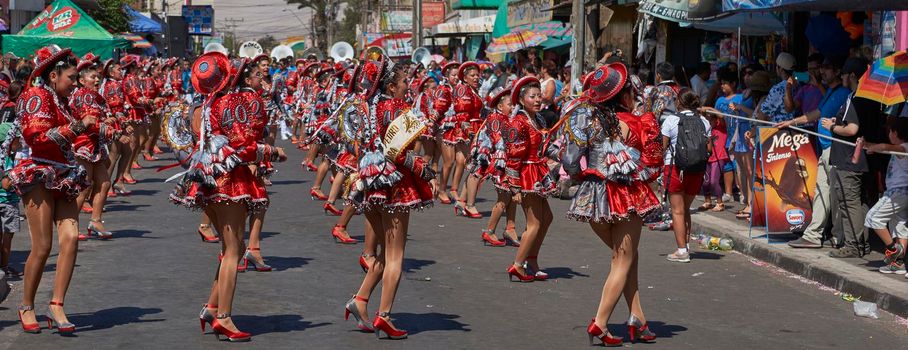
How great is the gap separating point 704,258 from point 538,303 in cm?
333

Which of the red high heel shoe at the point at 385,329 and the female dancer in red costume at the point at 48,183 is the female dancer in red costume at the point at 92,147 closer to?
the female dancer in red costume at the point at 48,183

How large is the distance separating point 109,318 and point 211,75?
6.30 ft

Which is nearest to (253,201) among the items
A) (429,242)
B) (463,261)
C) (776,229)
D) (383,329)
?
(383,329)

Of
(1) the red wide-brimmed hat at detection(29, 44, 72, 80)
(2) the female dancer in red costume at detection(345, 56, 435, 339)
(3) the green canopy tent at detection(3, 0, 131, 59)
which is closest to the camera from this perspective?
(2) the female dancer in red costume at detection(345, 56, 435, 339)

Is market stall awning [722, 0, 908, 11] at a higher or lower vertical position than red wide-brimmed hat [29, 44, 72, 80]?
higher

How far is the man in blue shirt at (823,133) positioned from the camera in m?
12.2

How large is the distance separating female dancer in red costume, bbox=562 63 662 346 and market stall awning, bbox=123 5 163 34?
1733 inches

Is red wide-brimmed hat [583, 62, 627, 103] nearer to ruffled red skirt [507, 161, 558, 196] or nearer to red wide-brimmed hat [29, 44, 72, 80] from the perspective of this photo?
ruffled red skirt [507, 161, 558, 196]

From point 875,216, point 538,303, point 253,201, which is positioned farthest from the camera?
point 875,216

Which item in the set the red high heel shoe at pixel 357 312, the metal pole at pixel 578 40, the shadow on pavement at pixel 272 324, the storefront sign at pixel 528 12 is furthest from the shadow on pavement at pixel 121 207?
the storefront sign at pixel 528 12

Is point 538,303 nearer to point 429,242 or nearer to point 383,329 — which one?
point 383,329

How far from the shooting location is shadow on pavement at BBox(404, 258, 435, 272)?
448 inches

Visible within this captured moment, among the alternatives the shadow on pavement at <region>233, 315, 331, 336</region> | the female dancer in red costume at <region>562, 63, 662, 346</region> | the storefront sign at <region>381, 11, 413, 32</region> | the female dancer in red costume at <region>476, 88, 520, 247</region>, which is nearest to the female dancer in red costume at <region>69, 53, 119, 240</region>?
the female dancer in red costume at <region>476, 88, 520, 247</region>

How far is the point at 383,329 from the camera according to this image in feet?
26.4
